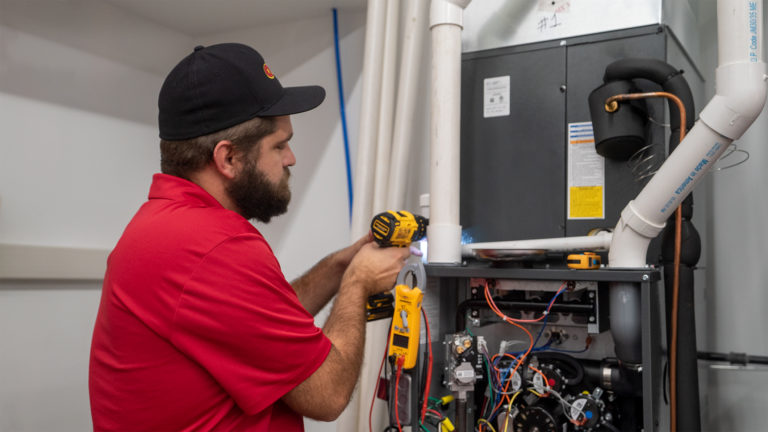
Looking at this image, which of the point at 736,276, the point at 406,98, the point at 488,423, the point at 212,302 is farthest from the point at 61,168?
the point at 736,276

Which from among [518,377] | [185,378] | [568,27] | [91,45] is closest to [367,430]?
[518,377]

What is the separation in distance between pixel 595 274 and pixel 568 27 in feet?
2.36

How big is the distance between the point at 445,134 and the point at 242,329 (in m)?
0.74

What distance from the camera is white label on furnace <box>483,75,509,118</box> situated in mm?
1652

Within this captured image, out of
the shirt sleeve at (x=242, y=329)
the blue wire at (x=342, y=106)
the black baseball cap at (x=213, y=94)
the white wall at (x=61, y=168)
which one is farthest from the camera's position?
the blue wire at (x=342, y=106)

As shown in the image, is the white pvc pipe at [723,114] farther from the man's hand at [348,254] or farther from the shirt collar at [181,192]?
the shirt collar at [181,192]

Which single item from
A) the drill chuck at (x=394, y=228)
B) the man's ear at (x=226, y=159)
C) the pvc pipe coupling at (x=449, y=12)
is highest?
the pvc pipe coupling at (x=449, y=12)

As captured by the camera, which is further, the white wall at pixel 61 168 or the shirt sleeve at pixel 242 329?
the white wall at pixel 61 168

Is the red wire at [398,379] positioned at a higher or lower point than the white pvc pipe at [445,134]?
lower

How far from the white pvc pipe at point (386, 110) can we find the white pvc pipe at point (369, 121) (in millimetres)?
20

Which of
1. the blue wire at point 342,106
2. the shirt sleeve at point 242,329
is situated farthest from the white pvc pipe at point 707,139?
the blue wire at point 342,106

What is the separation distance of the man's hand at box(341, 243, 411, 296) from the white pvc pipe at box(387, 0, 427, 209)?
1.92 feet

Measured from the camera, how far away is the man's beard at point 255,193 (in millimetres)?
1249

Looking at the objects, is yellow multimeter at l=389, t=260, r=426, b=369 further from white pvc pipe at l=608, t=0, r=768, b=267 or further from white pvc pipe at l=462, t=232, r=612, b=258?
white pvc pipe at l=608, t=0, r=768, b=267
